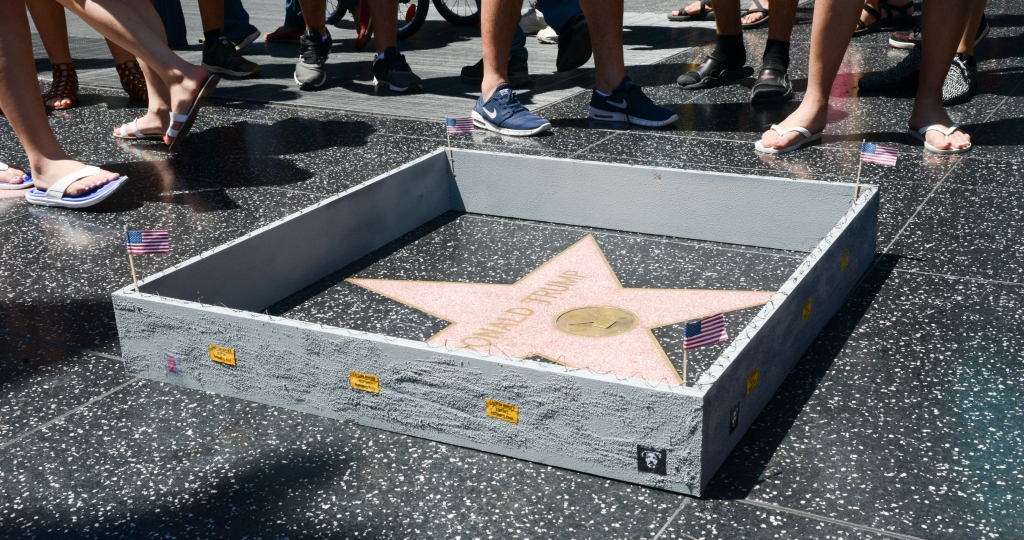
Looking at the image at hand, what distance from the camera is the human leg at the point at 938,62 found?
321 centimetres

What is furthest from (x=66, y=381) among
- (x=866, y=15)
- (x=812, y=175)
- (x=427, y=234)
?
(x=866, y=15)

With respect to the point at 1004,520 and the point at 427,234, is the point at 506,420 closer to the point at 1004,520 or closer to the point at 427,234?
the point at 1004,520

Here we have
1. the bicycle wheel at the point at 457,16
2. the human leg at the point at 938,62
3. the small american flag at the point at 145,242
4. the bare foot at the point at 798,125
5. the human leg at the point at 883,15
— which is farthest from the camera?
the bicycle wheel at the point at 457,16

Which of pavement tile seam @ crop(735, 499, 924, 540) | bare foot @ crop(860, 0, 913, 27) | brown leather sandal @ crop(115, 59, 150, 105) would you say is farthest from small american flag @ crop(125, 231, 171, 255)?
bare foot @ crop(860, 0, 913, 27)

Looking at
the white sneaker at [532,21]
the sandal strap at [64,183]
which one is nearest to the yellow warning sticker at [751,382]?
the sandal strap at [64,183]

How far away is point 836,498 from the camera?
154cm

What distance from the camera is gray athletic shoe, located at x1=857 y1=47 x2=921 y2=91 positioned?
14.1 feet

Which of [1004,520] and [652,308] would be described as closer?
[1004,520]

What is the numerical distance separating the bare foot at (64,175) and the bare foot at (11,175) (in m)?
0.22

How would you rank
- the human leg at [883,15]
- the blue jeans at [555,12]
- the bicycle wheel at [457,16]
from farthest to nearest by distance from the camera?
the bicycle wheel at [457,16] → the human leg at [883,15] → the blue jeans at [555,12]

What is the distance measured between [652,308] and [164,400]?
3.53ft

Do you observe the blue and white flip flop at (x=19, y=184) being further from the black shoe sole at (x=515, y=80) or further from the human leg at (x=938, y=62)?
the human leg at (x=938, y=62)

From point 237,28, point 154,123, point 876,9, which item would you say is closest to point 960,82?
point 876,9

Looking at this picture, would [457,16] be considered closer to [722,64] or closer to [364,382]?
[722,64]
